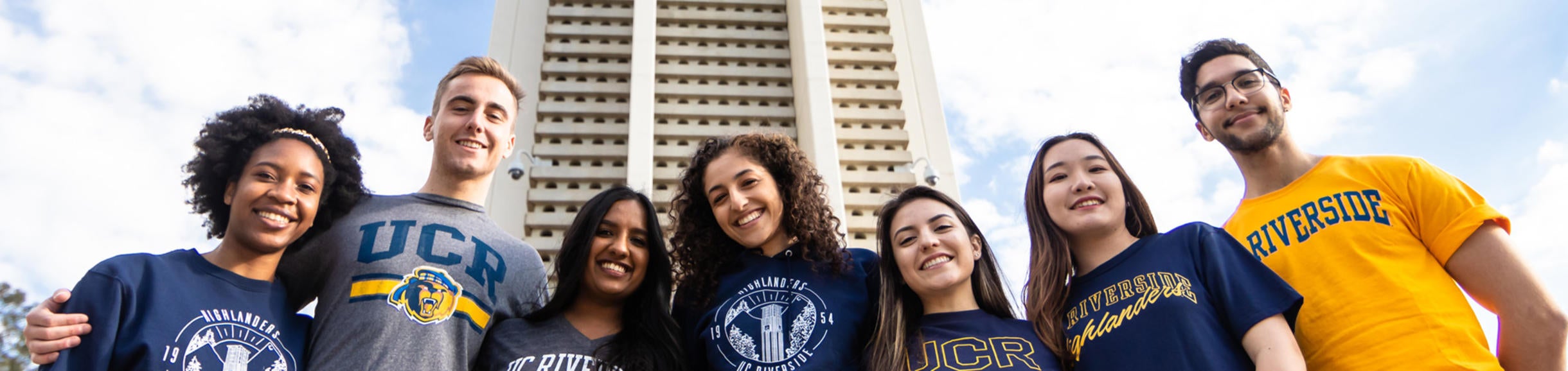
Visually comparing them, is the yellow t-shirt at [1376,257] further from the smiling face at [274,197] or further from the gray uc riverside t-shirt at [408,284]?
the smiling face at [274,197]

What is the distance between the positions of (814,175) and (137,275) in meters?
1.97

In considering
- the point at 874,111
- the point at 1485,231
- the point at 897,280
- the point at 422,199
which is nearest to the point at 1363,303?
the point at 1485,231

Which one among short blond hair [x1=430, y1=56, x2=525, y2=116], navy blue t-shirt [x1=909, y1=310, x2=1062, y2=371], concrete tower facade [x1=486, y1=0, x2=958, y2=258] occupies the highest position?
concrete tower facade [x1=486, y1=0, x2=958, y2=258]

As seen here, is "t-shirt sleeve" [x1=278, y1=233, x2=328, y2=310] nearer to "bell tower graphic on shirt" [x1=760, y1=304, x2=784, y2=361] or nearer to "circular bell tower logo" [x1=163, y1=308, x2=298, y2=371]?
"circular bell tower logo" [x1=163, y1=308, x2=298, y2=371]

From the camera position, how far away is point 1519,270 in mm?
2244

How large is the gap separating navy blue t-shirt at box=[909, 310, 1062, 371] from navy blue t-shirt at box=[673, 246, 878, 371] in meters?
0.21

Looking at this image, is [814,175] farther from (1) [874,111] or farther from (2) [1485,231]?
(1) [874,111]

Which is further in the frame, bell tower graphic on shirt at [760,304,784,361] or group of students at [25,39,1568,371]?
bell tower graphic on shirt at [760,304,784,361]

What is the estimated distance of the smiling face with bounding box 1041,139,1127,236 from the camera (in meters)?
2.51

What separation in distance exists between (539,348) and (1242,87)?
2292 millimetres

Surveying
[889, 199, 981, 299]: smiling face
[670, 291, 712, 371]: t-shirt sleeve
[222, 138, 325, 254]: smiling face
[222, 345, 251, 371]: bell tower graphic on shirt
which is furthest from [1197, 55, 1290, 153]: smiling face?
[222, 345, 251, 371]: bell tower graphic on shirt

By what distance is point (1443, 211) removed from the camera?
237cm

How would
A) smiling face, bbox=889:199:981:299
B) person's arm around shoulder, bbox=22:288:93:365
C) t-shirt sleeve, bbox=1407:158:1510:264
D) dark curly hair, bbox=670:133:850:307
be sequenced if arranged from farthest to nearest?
dark curly hair, bbox=670:133:850:307 < smiling face, bbox=889:199:981:299 < t-shirt sleeve, bbox=1407:158:1510:264 < person's arm around shoulder, bbox=22:288:93:365

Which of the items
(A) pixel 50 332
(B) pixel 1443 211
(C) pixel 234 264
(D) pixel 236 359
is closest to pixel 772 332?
(D) pixel 236 359
